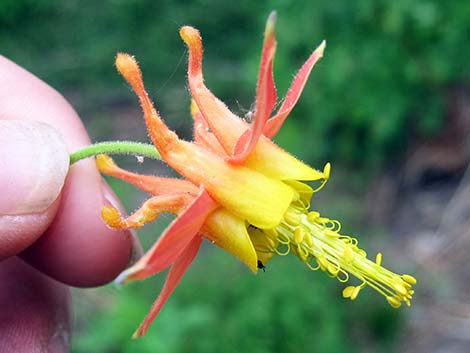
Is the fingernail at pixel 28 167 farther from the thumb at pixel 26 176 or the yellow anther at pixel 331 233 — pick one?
the yellow anther at pixel 331 233

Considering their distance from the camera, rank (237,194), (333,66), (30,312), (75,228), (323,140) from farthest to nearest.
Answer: (323,140) < (333,66) < (30,312) < (75,228) < (237,194)

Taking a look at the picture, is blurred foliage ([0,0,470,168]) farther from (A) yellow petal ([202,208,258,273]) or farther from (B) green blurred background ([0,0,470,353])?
(A) yellow petal ([202,208,258,273])

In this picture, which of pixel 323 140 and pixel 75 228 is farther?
pixel 323 140

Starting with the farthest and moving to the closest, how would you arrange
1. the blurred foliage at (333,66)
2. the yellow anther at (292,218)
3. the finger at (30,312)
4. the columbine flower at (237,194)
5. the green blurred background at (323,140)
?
the blurred foliage at (333,66) → the green blurred background at (323,140) → the finger at (30,312) → the yellow anther at (292,218) → the columbine flower at (237,194)

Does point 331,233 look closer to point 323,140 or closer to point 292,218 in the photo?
point 292,218

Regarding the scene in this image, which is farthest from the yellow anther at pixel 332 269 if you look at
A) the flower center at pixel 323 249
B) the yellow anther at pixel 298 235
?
the yellow anther at pixel 298 235

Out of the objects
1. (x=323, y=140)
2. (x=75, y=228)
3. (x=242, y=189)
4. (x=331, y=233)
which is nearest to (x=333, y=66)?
(x=323, y=140)

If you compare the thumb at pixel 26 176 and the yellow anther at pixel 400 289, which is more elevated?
→ the yellow anther at pixel 400 289
